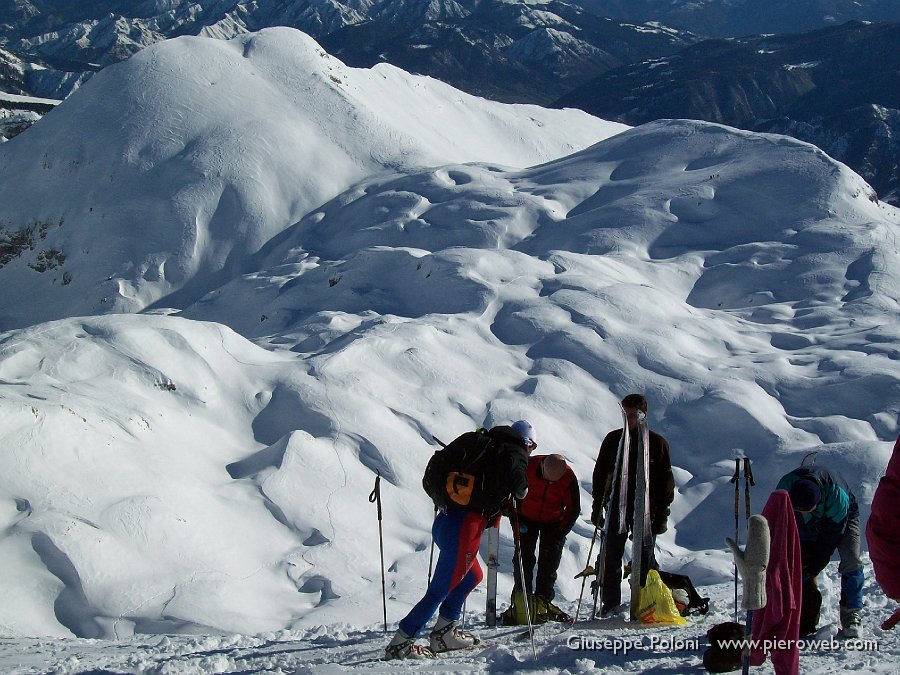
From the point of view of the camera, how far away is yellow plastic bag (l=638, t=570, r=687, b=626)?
18.6 feet

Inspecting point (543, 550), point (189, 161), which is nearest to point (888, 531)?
point (543, 550)

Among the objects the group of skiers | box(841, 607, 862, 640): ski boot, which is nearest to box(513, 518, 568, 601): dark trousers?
the group of skiers

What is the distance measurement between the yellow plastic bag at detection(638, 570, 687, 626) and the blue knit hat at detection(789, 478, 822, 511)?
4.26ft

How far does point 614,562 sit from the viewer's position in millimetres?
6039

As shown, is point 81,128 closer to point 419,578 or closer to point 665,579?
point 419,578

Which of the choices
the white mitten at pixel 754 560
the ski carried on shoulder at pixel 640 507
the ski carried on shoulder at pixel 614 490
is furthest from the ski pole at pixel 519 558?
the white mitten at pixel 754 560

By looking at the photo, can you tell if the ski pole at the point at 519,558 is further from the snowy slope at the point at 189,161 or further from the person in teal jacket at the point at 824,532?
the snowy slope at the point at 189,161

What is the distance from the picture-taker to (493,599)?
6.32 meters

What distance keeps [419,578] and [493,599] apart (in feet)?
10.8

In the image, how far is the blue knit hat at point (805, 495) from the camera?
4.71 metres

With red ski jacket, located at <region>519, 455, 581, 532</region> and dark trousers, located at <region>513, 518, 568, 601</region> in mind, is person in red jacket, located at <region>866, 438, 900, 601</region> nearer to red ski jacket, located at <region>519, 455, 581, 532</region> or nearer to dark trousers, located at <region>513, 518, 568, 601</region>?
red ski jacket, located at <region>519, 455, 581, 532</region>

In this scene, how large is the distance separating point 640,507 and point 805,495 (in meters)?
1.25

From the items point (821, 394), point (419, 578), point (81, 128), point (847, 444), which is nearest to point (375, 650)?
point (419, 578)

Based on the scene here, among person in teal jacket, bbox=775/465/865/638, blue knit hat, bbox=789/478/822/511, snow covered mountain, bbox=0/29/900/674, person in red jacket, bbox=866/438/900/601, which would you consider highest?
person in red jacket, bbox=866/438/900/601
